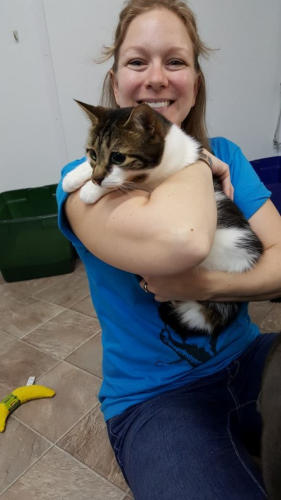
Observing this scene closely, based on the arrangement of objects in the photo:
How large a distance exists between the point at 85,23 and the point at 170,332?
6.81ft

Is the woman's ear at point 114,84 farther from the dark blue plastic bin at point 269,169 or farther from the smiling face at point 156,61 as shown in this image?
the dark blue plastic bin at point 269,169

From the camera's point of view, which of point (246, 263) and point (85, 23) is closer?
point (246, 263)

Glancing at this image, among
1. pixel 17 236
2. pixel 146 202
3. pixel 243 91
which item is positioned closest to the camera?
pixel 146 202

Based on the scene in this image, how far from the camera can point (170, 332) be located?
881 millimetres

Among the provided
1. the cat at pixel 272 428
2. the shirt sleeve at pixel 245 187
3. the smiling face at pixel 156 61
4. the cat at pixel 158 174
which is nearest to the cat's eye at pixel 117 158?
the cat at pixel 158 174

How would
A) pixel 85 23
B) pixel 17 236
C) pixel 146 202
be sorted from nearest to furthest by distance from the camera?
pixel 146 202 → pixel 85 23 → pixel 17 236

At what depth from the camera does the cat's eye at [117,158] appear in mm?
773

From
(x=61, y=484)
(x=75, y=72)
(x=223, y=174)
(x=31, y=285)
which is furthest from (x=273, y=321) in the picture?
(x=75, y=72)

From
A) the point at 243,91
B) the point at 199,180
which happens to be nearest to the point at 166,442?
the point at 199,180

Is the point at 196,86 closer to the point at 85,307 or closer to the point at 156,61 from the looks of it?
the point at 156,61

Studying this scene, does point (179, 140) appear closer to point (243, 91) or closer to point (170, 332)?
point (170, 332)

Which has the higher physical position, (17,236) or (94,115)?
(94,115)

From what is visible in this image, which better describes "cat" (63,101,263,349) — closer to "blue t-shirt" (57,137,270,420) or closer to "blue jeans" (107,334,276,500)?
"blue t-shirt" (57,137,270,420)

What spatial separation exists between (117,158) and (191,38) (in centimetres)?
46
